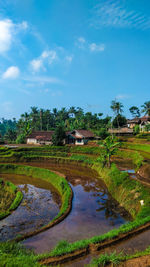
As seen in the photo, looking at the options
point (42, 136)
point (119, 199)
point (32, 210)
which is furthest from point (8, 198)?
point (42, 136)

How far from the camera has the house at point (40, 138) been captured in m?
56.7

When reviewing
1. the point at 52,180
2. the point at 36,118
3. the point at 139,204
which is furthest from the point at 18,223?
the point at 36,118

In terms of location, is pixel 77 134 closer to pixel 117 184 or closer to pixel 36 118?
pixel 117 184

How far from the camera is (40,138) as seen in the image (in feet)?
186

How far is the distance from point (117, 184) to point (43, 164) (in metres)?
20.8

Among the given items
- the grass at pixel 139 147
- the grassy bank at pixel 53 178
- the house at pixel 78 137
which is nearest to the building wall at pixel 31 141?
the house at pixel 78 137

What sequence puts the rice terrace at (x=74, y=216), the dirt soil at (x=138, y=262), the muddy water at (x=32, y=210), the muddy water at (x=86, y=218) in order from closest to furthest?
the dirt soil at (x=138, y=262), the rice terrace at (x=74, y=216), the muddy water at (x=86, y=218), the muddy water at (x=32, y=210)

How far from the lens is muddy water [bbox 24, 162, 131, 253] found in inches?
475

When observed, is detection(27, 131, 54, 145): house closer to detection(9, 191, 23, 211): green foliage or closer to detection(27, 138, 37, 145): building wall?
detection(27, 138, 37, 145): building wall

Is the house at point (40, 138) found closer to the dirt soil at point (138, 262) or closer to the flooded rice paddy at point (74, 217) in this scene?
the flooded rice paddy at point (74, 217)

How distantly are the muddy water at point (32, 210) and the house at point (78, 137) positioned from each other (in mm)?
28976

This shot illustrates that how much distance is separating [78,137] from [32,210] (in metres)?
37.8

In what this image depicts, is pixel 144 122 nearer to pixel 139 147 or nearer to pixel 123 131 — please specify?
pixel 123 131

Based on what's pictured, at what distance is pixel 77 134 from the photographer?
5556cm
